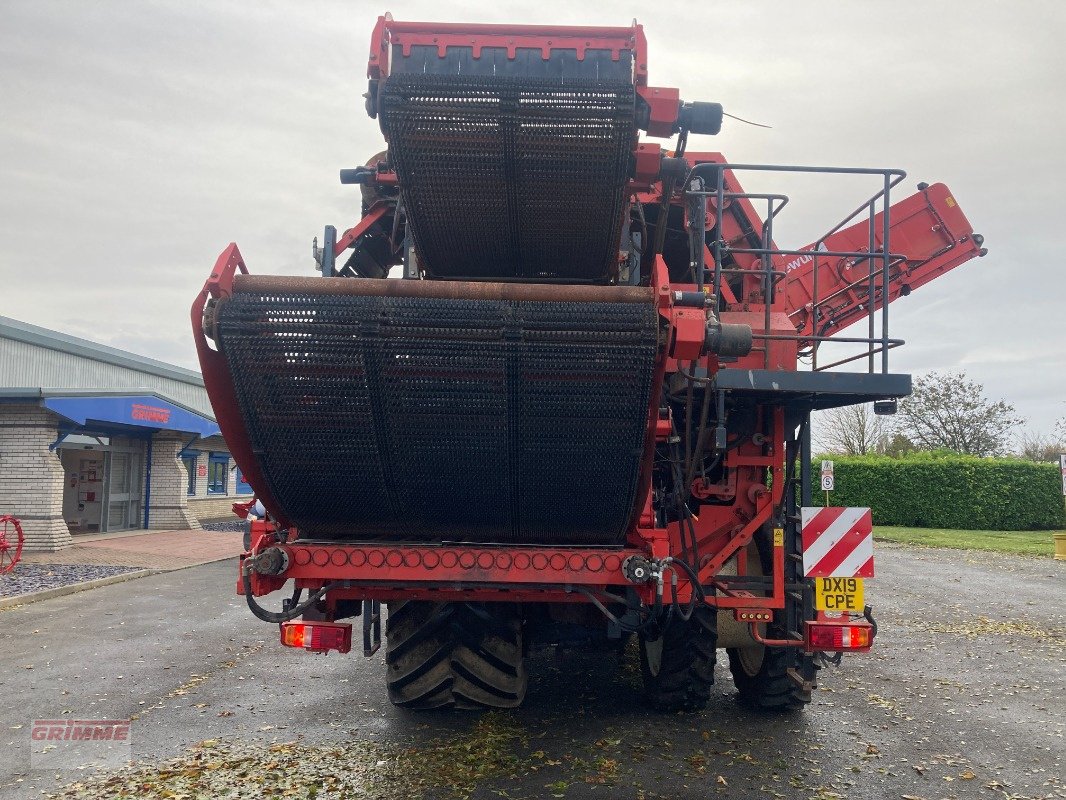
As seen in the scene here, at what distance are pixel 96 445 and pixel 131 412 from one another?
2.12m

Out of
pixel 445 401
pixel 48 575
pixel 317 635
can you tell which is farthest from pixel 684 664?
pixel 48 575

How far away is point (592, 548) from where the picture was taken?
4.16 metres

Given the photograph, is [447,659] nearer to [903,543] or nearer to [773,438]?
[773,438]

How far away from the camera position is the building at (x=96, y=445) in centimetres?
1541

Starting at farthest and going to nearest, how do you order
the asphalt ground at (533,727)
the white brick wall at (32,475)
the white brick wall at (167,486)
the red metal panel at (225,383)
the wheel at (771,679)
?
the white brick wall at (167,486) → the white brick wall at (32,475) → the wheel at (771,679) → the asphalt ground at (533,727) → the red metal panel at (225,383)

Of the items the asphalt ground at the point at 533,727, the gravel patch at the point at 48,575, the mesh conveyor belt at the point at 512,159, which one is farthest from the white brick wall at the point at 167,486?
the mesh conveyor belt at the point at 512,159

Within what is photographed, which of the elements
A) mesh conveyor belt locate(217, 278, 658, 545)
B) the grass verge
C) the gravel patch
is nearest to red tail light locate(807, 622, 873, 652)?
mesh conveyor belt locate(217, 278, 658, 545)

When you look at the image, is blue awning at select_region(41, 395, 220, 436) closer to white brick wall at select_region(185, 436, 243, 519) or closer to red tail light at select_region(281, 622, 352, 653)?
white brick wall at select_region(185, 436, 243, 519)

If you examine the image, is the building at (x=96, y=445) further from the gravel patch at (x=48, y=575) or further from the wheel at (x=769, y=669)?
the wheel at (x=769, y=669)

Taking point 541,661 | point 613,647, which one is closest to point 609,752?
point 613,647

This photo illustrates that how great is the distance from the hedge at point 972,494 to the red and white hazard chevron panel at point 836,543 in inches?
886

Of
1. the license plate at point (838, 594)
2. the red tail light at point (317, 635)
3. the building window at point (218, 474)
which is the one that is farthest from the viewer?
the building window at point (218, 474)

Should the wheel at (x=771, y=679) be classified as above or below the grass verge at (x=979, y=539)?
above

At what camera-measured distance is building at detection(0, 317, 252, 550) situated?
1541 cm
